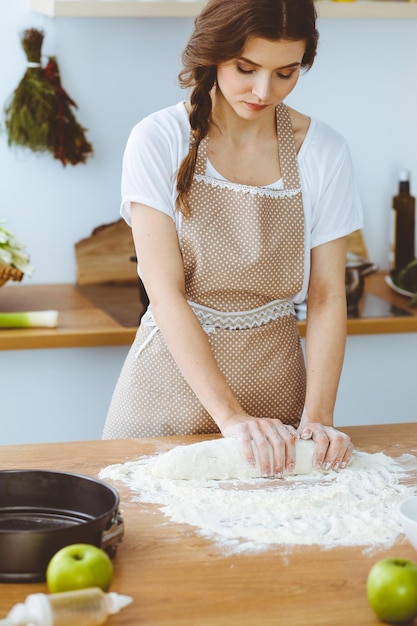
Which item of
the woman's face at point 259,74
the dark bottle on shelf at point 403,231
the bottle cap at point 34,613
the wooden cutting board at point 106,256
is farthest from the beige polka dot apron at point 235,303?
the dark bottle on shelf at point 403,231

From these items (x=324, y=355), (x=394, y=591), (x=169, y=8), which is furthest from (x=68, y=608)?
(x=169, y=8)

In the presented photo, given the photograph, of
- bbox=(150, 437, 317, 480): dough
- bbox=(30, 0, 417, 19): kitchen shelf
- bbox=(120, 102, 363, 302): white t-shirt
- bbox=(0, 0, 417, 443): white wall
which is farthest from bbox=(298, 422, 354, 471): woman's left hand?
bbox=(30, 0, 417, 19): kitchen shelf

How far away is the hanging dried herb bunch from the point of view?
2.96 m

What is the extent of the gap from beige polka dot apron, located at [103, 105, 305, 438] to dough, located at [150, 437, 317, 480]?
0.35 metres

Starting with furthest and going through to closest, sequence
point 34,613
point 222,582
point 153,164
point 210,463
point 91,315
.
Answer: point 91,315 < point 153,164 < point 210,463 < point 222,582 < point 34,613

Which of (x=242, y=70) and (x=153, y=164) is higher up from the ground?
(x=242, y=70)

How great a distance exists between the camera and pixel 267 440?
1623mm

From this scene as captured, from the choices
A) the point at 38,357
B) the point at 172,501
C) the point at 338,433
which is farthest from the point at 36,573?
the point at 38,357

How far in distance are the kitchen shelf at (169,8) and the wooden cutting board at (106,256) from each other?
647mm

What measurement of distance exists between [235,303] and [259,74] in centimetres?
48

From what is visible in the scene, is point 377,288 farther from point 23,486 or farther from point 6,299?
point 23,486

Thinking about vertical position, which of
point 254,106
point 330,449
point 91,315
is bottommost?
point 91,315

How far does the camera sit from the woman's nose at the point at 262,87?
1.70 metres

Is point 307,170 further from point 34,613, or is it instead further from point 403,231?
point 403,231
